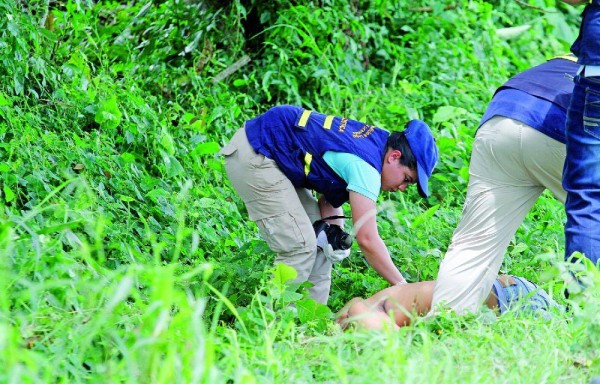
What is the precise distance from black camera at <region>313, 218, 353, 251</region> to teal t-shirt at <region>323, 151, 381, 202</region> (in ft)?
1.23

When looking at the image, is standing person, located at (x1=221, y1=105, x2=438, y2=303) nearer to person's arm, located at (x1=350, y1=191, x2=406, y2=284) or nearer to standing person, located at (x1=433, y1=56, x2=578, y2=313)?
person's arm, located at (x1=350, y1=191, x2=406, y2=284)

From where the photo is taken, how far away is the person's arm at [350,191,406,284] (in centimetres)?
421

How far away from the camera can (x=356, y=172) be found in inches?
167

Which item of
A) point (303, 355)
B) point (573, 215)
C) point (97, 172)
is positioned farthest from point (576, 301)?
point (97, 172)

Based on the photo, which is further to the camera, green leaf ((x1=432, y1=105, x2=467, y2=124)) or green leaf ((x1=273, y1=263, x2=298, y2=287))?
green leaf ((x1=432, y1=105, x2=467, y2=124))

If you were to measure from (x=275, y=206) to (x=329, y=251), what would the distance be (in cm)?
34

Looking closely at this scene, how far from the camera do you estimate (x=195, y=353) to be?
260 centimetres

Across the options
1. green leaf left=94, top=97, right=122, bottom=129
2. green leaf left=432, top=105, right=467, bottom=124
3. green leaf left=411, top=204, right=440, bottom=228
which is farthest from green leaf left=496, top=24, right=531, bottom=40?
green leaf left=94, top=97, right=122, bottom=129

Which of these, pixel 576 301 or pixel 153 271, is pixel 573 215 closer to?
pixel 576 301

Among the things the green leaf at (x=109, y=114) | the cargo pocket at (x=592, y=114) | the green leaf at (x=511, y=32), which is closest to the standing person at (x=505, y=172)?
the cargo pocket at (x=592, y=114)

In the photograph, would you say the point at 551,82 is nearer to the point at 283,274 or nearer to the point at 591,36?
the point at 591,36

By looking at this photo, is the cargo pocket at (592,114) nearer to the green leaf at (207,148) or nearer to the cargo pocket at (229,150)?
the cargo pocket at (229,150)

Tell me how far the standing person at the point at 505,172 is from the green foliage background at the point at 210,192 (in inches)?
10.2

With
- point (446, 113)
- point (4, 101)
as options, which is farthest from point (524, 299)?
point (446, 113)
